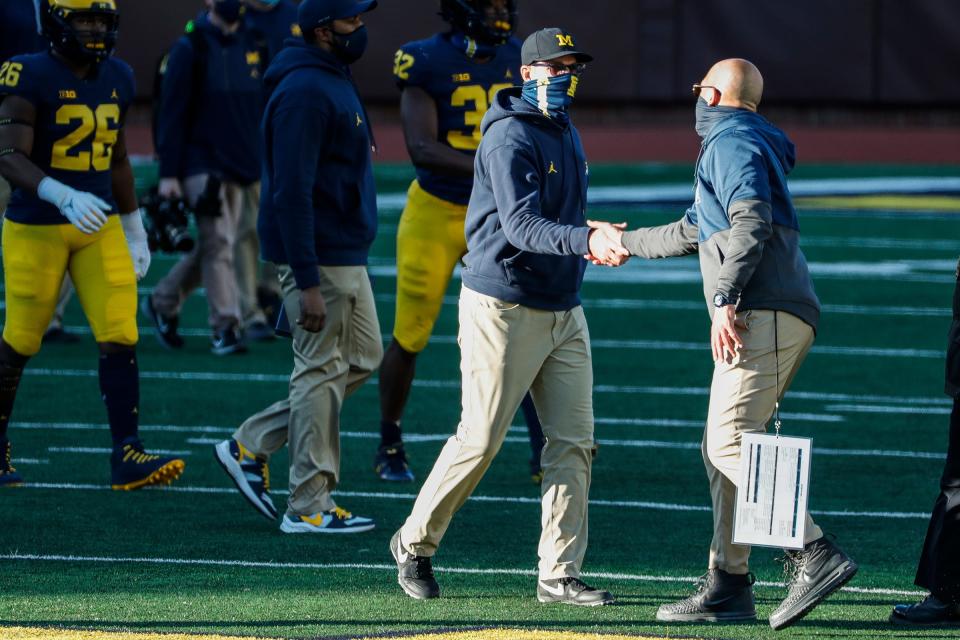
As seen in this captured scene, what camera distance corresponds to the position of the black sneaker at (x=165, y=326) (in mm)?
11477

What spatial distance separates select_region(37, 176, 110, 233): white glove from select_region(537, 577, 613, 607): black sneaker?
2480mm

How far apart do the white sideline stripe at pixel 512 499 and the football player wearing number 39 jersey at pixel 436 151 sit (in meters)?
0.34

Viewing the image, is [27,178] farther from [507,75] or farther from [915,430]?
[915,430]

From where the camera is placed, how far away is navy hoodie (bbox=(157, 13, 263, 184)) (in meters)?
11.2

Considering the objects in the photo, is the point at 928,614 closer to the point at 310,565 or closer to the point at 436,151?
the point at 310,565

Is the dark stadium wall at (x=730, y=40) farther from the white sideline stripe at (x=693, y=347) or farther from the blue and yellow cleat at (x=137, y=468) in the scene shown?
the blue and yellow cleat at (x=137, y=468)

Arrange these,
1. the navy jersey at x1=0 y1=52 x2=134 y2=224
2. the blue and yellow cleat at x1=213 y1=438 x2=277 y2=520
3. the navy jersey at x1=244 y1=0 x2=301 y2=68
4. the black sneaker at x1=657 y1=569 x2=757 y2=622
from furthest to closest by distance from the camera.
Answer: the navy jersey at x1=244 y1=0 x2=301 y2=68, the navy jersey at x1=0 y1=52 x2=134 y2=224, the blue and yellow cleat at x1=213 y1=438 x2=277 y2=520, the black sneaker at x1=657 y1=569 x2=757 y2=622

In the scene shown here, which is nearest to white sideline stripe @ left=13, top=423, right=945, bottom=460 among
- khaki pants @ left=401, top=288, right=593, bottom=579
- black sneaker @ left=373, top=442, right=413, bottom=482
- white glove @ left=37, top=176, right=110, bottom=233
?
black sneaker @ left=373, top=442, right=413, bottom=482

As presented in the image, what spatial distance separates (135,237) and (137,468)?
105 cm

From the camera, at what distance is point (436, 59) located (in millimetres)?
7746

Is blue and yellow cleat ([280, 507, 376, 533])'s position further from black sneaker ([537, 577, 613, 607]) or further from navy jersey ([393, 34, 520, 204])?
navy jersey ([393, 34, 520, 204])

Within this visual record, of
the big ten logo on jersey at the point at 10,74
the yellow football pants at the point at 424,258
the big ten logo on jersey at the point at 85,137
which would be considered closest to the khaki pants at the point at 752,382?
the yellow football pants at the point at 424,258

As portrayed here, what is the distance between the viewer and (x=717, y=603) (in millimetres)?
5309

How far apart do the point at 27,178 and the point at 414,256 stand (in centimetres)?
165
